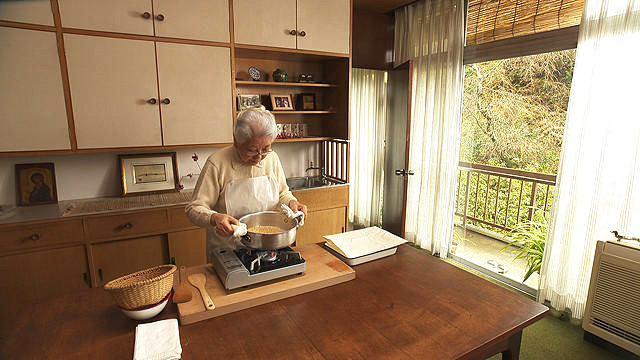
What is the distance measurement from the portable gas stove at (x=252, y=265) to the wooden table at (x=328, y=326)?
12cm

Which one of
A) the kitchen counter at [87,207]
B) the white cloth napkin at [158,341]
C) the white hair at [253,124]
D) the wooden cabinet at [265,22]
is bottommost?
the white cloth napkin at [158,341]

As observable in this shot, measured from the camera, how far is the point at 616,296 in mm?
2137

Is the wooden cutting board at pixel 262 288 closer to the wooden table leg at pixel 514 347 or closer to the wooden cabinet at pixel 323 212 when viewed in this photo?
the wooden table leg at pixel 514 347

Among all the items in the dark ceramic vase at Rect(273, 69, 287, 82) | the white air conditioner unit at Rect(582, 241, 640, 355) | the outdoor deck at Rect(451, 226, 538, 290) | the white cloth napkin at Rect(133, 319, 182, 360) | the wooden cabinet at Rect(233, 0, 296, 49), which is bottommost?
the outdoor deck at Rect(451, 226, 538, 290)

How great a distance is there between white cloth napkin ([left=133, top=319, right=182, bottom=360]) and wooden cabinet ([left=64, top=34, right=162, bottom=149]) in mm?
1943

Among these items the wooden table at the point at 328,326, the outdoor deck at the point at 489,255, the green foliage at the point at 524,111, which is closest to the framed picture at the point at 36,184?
the wooden table at the point at 328,326

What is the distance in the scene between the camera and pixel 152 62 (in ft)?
8.52

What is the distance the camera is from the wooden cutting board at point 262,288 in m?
1.18

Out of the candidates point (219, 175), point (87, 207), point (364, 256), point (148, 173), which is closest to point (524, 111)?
point (364, 256)

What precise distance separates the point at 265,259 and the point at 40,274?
197 centimetres

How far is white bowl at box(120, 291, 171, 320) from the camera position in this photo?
3.66 ft

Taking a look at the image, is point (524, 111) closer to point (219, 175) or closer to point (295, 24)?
point (295, 24)

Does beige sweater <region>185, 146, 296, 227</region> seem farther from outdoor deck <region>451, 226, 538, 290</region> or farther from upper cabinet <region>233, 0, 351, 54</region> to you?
outdoor deck <region>451, 226, 538, 290</region>

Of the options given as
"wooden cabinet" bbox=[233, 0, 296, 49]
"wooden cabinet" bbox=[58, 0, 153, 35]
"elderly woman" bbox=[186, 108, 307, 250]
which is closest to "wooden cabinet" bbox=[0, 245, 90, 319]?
"elderly woman" bbox=[186, 108, 307, 250]
